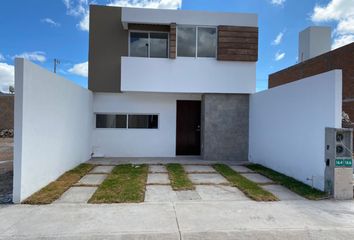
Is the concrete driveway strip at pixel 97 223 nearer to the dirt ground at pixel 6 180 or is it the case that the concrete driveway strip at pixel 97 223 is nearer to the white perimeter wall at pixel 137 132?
the dirt ground at pixel 6 180

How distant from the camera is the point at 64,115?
725cm

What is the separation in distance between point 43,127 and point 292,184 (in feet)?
19.9

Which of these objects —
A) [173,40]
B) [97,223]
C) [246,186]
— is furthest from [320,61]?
[97,223]

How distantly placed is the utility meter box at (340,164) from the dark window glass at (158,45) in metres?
6.74

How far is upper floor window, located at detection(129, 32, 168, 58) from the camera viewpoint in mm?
10211

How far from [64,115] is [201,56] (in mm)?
5354

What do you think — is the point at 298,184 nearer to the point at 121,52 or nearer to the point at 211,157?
the point at 211,157

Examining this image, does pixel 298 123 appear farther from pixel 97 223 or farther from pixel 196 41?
pixel 97 223

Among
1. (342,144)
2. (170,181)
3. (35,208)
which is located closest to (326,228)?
(342,144)

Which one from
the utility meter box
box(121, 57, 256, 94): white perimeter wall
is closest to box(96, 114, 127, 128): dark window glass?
box(121, 57, 256, 94): white perimeter wall

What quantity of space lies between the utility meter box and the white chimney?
15352 mm

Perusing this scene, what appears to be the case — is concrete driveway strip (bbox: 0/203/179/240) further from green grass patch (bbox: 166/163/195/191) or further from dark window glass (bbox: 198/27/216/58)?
dark window glass (bbox: 198/27/216/58)

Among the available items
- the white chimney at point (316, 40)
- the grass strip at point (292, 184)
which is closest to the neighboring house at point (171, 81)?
the grass strip at point (292, 184)

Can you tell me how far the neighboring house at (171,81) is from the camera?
9.57 meters
